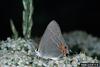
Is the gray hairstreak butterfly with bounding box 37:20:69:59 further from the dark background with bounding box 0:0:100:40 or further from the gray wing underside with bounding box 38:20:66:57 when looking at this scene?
the dark background with bounding box 0:0:100:40

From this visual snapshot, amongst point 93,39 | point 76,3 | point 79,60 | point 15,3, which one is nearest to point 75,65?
point 79,60

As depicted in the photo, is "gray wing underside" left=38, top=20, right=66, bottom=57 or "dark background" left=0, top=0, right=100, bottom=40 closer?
"gray wing underside" left=38, top=20, right=66, bottom=57

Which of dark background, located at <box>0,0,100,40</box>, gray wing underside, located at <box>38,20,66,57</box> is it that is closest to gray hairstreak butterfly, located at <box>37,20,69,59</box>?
gray wing underside, located at <box>38,20,66,57</box>

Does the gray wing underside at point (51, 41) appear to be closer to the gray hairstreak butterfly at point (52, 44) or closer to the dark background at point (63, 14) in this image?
the gray hairstreak butterfly at point (52, 44)

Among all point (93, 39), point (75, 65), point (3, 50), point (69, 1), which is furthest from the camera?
point (69, 1)

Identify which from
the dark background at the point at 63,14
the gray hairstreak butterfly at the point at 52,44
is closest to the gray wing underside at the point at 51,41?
the gray hairstreak butterfly at the point at 52,44

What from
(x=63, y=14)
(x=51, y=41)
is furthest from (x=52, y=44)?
(x=63, y=14)

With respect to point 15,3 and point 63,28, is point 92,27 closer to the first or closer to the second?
point 63,28
